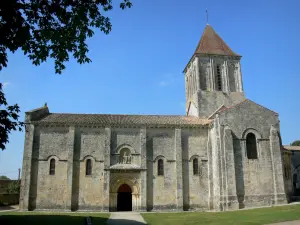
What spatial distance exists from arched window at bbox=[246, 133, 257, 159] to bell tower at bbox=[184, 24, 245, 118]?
20.8 ft

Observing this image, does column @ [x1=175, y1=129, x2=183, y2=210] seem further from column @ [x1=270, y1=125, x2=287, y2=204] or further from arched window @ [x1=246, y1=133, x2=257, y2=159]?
column @ [x1=270, y1=125, x2=287, y2=204]

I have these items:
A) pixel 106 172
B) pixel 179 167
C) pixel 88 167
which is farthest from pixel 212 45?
pixel 88 167

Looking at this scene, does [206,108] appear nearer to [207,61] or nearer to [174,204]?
[207,61]

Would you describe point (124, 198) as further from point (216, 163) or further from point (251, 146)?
point (251, 146)

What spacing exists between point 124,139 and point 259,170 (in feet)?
41.4

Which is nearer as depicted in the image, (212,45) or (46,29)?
(46,29)

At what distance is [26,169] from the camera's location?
86.5 ft

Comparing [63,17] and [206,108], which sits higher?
[206,108]

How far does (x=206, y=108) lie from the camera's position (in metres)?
32.8

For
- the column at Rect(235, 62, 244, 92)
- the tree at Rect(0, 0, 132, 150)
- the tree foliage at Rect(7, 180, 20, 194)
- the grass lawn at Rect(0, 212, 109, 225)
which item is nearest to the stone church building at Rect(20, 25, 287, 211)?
the grass lawn at Rect(0, 212, 109, 225)

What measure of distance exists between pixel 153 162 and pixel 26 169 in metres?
11.5

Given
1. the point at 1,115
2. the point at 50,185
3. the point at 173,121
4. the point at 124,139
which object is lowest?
the point at 50,185

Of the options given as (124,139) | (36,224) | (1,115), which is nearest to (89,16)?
(1,115)

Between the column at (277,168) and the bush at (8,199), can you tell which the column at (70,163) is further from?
the column at (277,168)
